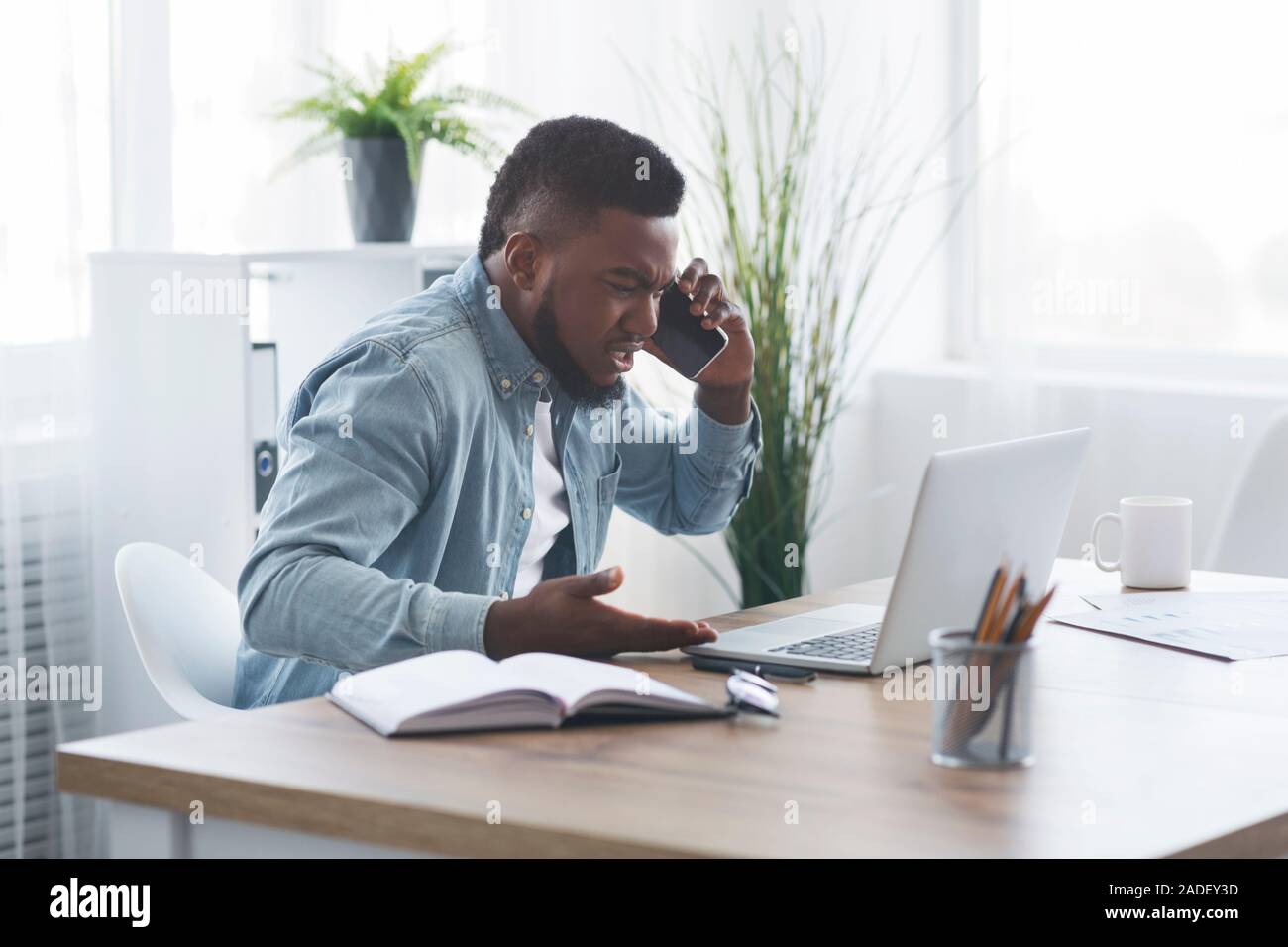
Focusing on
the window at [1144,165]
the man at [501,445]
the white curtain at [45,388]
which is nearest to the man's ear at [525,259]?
the man at [501,445]

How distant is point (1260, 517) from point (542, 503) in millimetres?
1143

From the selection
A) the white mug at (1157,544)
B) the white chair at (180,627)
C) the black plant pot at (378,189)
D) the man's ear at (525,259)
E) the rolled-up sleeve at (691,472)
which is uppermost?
the black plant pot at (378,189)

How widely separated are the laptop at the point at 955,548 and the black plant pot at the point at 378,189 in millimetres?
1401

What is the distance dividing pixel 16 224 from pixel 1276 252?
263cm

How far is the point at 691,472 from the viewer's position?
2.27 metres

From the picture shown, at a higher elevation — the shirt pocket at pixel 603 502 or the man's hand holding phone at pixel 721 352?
the man's hand holding phone at pixel 721 352

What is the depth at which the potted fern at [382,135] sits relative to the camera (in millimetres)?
2814

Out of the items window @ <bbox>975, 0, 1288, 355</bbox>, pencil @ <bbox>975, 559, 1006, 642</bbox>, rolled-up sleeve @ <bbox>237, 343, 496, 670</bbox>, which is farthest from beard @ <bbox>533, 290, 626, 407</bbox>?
window @ <bbox>975, 0, 1288, 355</bbox>

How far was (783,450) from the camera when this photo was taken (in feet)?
11.4

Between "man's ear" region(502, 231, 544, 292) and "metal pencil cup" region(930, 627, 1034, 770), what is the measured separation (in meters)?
0.87

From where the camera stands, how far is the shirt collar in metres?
1.92

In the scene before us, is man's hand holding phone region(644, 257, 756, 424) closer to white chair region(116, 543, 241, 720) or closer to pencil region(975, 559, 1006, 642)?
white chair region(116, 543, 241, 720)

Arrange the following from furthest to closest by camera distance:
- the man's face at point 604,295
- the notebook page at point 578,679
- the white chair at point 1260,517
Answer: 1. the white chair at point 1260,517
2. the man's face at point 604,295
3. the notebook page at point 578,679

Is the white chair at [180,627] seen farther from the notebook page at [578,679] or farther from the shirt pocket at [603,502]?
the notebook page at [578,679]
